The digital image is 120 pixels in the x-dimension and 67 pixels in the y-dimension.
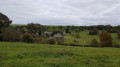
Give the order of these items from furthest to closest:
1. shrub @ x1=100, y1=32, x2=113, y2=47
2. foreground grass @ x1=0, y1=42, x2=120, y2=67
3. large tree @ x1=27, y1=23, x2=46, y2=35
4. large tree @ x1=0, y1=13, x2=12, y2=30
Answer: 1. large tree @ x1=27, y1=23, x2=46, y2=35
2. large tree @ x1=0, y1=13, x2=12, y2=30
3. shrub @ x1=100, y1=32, x2=113, y2=47
4. foreground grass @ x1=0, y1=42, x2=120, y2=67

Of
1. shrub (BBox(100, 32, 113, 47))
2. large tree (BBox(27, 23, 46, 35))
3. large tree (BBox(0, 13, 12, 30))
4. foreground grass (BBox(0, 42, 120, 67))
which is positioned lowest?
shrub (BBox(100, 32, 113, 47))

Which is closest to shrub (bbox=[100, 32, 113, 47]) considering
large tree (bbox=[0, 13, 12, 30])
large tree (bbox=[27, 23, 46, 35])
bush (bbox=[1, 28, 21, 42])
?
bush (bbox=[1, 28, 21, 42])

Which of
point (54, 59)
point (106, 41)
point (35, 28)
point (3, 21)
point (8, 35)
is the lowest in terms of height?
point (106, 41)

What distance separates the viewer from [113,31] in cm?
7706

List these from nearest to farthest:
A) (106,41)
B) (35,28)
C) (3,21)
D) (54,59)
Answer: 1. (54,59)
2. (106,41)
3. (3,21)
4. (35,28)

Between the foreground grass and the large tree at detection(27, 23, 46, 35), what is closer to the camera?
the foreground grass

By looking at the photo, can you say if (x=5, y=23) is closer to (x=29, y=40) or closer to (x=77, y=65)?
(x=29, y=40)

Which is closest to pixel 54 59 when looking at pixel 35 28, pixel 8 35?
pixel 8 35

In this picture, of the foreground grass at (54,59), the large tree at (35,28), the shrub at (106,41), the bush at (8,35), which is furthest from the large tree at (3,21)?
the shrub at (106,41)

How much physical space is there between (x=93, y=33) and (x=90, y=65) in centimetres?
7155

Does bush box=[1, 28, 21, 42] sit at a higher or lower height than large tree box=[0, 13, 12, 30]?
lower

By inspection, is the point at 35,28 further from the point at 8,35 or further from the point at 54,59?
the point at 54,59

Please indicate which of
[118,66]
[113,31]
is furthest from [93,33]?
[118,66]

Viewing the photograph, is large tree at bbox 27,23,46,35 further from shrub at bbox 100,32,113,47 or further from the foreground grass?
the foreground grass
